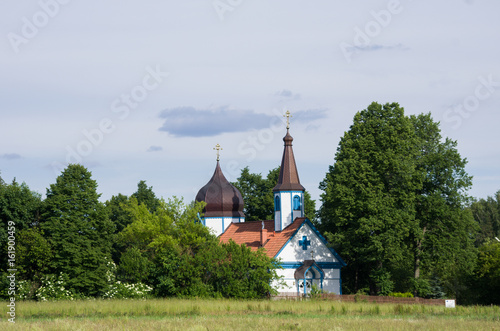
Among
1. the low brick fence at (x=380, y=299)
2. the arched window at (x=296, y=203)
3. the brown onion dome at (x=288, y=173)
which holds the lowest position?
the low brick fence at (x=380, y=299)

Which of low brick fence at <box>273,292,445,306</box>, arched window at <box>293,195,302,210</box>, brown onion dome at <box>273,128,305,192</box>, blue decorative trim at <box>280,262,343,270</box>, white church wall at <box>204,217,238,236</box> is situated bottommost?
low brick fence at <box>273,292,445,306</box>

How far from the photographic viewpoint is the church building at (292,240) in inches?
2131

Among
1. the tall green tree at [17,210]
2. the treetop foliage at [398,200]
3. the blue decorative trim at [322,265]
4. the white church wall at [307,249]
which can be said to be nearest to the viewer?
the treetop foliage at [398,200]

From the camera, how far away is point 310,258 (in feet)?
181

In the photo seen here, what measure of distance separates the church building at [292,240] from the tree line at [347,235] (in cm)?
271

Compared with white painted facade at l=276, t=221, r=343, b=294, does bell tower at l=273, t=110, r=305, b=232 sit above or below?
above

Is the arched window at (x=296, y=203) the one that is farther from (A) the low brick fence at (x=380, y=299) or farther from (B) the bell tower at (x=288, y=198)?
(A) the low brick fence at (x=380, y=299)

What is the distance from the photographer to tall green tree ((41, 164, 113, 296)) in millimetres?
48875

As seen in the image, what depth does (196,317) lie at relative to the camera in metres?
31.5

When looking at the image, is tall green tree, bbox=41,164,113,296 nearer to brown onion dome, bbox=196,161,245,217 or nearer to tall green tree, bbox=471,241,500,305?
brown onion dome, bbox=196,161,245,217

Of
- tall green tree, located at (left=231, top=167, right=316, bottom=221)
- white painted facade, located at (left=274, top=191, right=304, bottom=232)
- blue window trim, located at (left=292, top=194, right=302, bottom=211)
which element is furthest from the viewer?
tall green tree, located at (left=231, top=167, right=316, bottom=221)

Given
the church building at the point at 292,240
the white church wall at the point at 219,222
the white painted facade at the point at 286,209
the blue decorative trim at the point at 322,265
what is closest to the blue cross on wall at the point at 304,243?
the church building at the point at 292,240

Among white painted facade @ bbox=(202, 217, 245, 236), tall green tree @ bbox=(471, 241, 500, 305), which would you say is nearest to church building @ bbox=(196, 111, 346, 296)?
white painted facade @ bbox=(202, 217, 245, 236)

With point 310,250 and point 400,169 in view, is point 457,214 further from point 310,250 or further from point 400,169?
point 310,250
